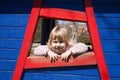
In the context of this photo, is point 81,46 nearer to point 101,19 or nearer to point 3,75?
point 101,19

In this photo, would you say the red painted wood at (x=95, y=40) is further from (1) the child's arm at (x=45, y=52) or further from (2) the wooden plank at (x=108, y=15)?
(1) the child's arm at (x=45, y=52)

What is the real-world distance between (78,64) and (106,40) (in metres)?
0.30

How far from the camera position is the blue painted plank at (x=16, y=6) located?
2.78m

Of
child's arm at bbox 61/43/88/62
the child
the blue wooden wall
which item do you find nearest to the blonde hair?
the child

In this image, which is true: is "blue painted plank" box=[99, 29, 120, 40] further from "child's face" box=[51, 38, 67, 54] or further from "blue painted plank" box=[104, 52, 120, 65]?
"child's face" box=[51, 38, 67, 54]

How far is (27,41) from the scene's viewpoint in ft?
8.97

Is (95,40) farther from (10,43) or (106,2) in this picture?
(10,43)

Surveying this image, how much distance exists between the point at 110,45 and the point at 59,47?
420 millimetres

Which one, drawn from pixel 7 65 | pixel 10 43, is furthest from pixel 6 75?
Answer: pixel 10 43

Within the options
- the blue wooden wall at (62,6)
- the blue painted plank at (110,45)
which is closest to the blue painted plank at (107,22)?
the blue wooden wall at (62,6)

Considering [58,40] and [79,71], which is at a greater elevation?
[58,40]

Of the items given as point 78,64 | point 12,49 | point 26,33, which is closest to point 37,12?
point 26,33

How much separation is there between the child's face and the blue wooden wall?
0.16m

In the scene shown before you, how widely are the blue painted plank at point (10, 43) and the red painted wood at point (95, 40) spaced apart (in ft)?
2.02
